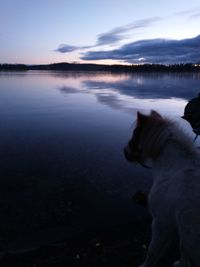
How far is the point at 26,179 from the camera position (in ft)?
30.7

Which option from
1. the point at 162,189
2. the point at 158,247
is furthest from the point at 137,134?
the point at 158,247

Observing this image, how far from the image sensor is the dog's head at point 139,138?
403cm

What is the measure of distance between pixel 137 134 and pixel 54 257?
3.12m

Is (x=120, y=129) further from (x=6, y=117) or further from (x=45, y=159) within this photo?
(x=6, y=117)

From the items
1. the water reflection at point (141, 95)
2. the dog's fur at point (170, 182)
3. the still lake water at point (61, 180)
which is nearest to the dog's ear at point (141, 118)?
the dog's fur at point (170, 182)

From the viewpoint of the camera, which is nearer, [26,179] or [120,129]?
[26,179]

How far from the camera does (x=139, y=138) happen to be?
418cm

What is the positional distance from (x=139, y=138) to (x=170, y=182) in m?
0.81

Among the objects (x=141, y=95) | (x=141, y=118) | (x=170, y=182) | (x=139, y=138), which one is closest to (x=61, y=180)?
(x=139, y=138)

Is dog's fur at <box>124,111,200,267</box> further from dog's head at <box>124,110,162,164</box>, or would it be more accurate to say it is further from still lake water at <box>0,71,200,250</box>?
still lake water at <box>0,71,200,250</box>

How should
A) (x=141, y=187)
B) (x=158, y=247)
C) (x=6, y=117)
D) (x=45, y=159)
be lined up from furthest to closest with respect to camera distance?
(x=6, y=117)
(x=45, y=159)
(x=141, y=187)
(x=158, y=247)

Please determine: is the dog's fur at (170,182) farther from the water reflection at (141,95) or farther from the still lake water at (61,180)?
the water reflection at (141,95)

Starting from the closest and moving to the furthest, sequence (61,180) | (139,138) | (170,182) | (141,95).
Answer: (170,182)
(139,138)
(61,180)
(141,95)

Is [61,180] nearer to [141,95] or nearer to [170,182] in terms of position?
[170,182]
